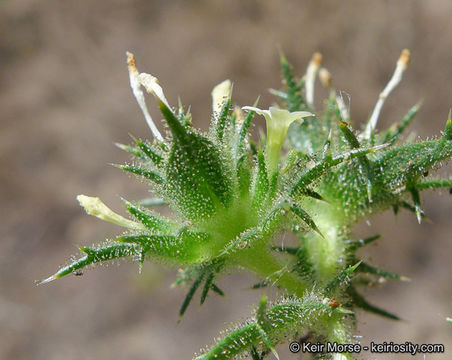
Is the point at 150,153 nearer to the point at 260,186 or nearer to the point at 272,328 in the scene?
the point at 260,186

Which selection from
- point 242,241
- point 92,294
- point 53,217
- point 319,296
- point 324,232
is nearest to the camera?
point 242,241

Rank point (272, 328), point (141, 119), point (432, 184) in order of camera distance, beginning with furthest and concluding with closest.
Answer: point (141, 119), point (432, 184), point (272, 328)

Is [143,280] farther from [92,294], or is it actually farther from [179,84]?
[179,84]

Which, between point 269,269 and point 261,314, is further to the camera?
point 269,269

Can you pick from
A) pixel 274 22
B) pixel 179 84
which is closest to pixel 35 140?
pixel 179 84

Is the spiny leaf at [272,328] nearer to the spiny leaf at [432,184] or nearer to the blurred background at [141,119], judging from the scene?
the spiny leaf at [432,184]

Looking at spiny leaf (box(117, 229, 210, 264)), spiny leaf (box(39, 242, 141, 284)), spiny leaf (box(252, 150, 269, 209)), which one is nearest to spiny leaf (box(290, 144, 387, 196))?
spiny leaf (box(252, 150, 269, 209))

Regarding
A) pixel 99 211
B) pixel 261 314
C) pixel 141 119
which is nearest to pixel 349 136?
pixel 261 314
